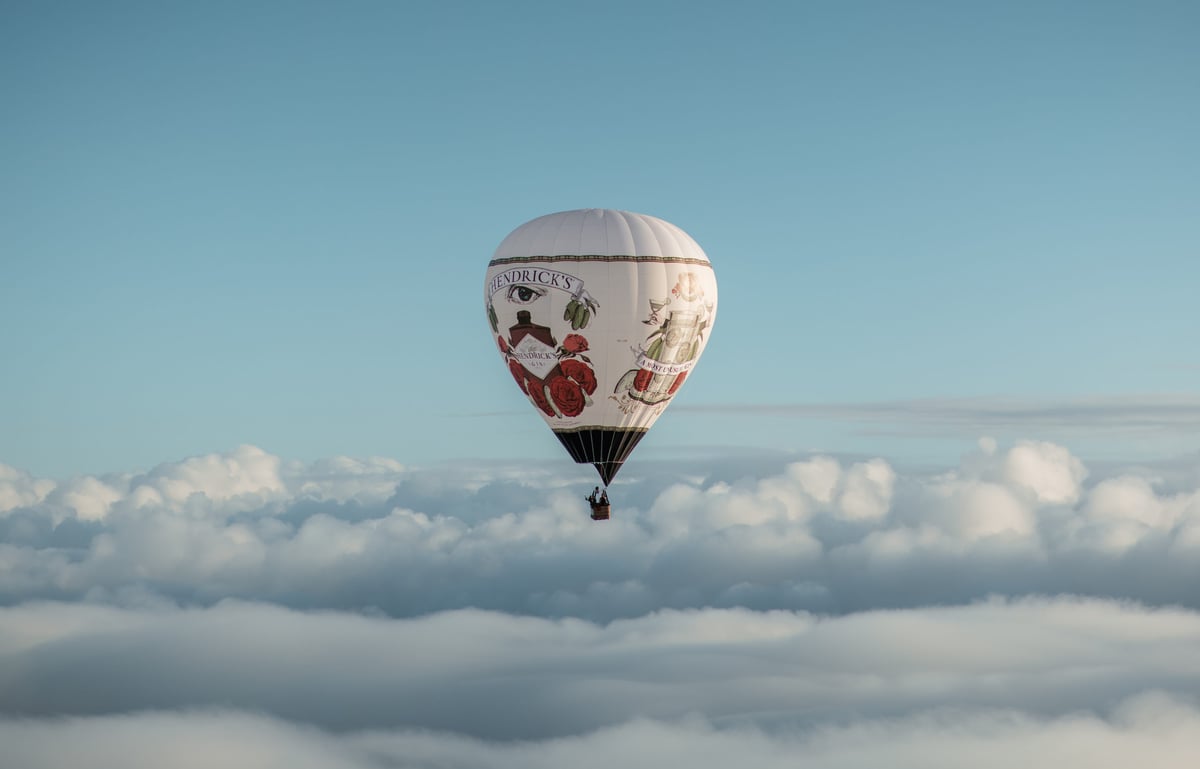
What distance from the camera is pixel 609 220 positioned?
67.4m

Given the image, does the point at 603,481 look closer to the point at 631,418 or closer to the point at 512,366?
the point at 631,418

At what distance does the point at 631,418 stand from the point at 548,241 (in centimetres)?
1079

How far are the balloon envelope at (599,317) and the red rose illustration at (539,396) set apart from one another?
0.08m

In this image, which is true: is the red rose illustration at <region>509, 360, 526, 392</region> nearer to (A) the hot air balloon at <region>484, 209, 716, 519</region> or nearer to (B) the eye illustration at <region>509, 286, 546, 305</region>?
(A) the hot air balloon at <region>484, 209, 716, 519</region>

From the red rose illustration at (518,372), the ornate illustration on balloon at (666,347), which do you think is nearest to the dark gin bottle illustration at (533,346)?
the red rose illustration at (518,372)

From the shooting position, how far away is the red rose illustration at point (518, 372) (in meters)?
70.2

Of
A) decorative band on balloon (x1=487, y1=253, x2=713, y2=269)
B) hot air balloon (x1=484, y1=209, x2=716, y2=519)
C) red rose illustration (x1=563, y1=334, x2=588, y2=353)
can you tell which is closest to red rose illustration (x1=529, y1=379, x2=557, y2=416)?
hot air balloon (x1=484, y1=209, x2=716, y2=519)

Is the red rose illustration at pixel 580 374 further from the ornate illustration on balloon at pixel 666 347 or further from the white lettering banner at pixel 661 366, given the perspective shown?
the white lettering banner at pixel 661 366

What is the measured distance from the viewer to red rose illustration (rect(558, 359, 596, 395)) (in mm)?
67688

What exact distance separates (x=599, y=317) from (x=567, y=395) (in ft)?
16.3

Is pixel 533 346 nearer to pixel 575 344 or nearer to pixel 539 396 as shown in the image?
pixel 575 344

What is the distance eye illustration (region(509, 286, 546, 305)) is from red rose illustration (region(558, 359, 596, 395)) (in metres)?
3.83

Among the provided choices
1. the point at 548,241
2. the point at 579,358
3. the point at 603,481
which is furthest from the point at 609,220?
the point at 603,481

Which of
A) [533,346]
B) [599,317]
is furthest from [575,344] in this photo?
[533,346]
